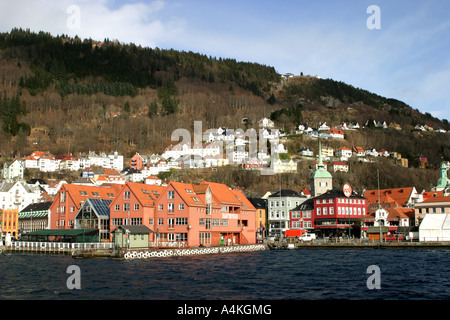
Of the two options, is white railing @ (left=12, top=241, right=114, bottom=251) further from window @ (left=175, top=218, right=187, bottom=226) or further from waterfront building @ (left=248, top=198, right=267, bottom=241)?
waterfront building @ (left=248, top=198, right=267, bottom=241)

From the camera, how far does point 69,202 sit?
85.4 meters

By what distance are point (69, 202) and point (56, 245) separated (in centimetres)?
1133

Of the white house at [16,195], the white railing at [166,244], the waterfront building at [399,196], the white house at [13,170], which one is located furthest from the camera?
the white house at [13,170]

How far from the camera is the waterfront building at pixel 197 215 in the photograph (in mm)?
73188

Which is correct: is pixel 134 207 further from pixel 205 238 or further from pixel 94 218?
pixel 205 238

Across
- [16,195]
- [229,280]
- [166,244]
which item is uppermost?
[16,195]

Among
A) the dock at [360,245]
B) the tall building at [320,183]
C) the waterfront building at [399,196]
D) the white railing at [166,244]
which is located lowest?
the dock at [360,245]

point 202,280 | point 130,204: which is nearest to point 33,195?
point 130,204

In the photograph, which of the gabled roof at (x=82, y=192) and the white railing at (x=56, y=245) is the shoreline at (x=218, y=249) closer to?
the white railing at (x=56, y=245)

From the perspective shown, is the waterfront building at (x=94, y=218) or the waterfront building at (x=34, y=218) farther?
the waterfront building at (x=34, y=218)

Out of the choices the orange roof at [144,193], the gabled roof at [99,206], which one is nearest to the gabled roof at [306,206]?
the orange roof at [144,193]

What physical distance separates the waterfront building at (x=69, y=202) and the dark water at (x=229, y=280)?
28.8 m

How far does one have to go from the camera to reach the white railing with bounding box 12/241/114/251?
71.4 meters
